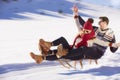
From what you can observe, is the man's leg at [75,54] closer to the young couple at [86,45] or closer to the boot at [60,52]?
the young couple at [86,45]

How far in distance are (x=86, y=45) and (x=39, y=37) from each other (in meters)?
6.61

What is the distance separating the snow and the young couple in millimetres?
364

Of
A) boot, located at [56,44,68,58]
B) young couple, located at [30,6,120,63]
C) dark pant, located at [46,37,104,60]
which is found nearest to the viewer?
boot, located at [56,44,68,58]

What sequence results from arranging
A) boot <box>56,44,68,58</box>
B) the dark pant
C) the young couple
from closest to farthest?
boot <box>56,44,68,58</box> → the young couple → the dark pant

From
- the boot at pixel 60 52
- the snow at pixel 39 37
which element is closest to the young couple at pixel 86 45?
the boot at pixel 60 52

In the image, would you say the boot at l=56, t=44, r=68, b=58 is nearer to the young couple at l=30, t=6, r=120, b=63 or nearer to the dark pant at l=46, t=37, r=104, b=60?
the young couple at l=30, t=6, r=120, b=63

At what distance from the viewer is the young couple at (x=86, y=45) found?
9297 millimetres

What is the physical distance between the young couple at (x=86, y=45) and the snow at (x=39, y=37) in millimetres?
364

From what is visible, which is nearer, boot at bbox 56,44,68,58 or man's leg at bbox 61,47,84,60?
boot at bbox 56,44,68,58

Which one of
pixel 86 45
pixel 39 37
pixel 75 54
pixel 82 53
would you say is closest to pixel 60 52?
pixel 75 54

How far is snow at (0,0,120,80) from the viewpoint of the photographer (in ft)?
30.4

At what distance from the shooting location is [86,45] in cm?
966

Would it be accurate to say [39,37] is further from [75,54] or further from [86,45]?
[75,54]

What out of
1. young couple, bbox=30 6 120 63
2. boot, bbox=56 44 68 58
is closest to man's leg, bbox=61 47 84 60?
A: young couple, bbox=30 6 120 63
